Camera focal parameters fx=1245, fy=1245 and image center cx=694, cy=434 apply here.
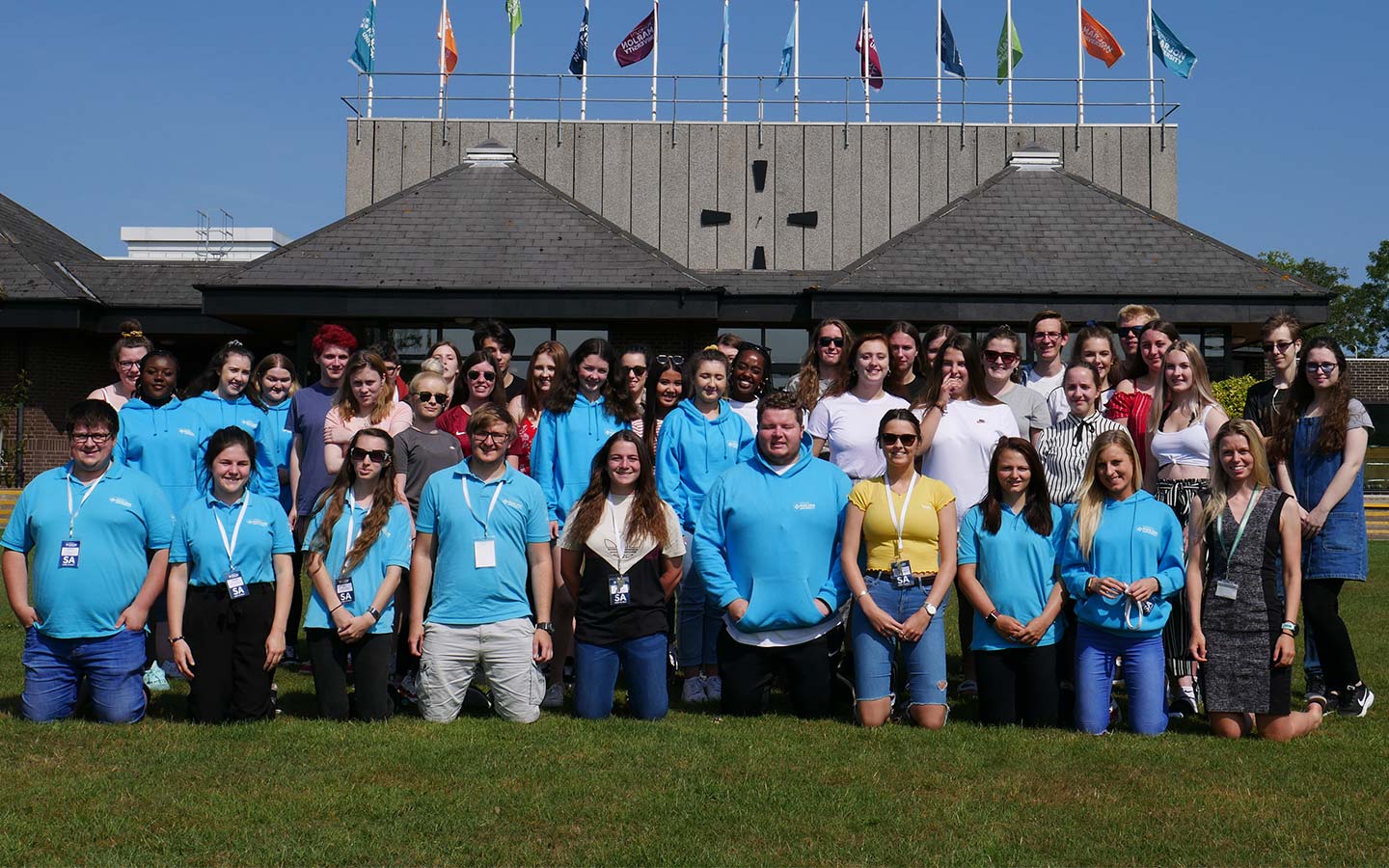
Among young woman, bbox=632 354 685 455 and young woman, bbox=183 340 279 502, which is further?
Result: young woman, bbox=183 340 279 502

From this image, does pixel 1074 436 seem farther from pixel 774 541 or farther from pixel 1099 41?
pixel 1099 41

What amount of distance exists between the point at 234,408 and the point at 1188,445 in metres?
5.48

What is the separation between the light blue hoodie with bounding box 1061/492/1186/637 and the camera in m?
6.05

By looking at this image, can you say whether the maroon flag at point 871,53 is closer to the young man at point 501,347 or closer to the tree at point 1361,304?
the young man at point 501,347

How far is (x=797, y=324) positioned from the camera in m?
21.3

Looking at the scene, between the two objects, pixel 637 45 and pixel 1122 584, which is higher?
pixel 637 45

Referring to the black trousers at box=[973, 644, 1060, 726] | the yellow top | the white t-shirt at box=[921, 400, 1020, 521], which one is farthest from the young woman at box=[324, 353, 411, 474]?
the black trousers at box=[973, 644, 1060, 726]

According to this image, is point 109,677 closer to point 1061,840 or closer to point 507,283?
point 1061,840

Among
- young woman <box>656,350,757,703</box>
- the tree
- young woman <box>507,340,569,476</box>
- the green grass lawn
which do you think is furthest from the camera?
the tree

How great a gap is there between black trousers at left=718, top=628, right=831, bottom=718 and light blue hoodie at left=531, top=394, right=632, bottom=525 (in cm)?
135

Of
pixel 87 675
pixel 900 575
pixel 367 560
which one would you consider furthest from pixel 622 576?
pixel 87 675

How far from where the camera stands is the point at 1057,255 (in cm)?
1989

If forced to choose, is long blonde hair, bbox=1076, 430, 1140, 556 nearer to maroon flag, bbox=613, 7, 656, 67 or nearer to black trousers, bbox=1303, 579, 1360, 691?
black trousers, bbox=1303, 579, 1360, 691

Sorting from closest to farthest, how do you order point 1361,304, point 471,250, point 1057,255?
point 471,250 < point 1057,255 < point 1361,304
